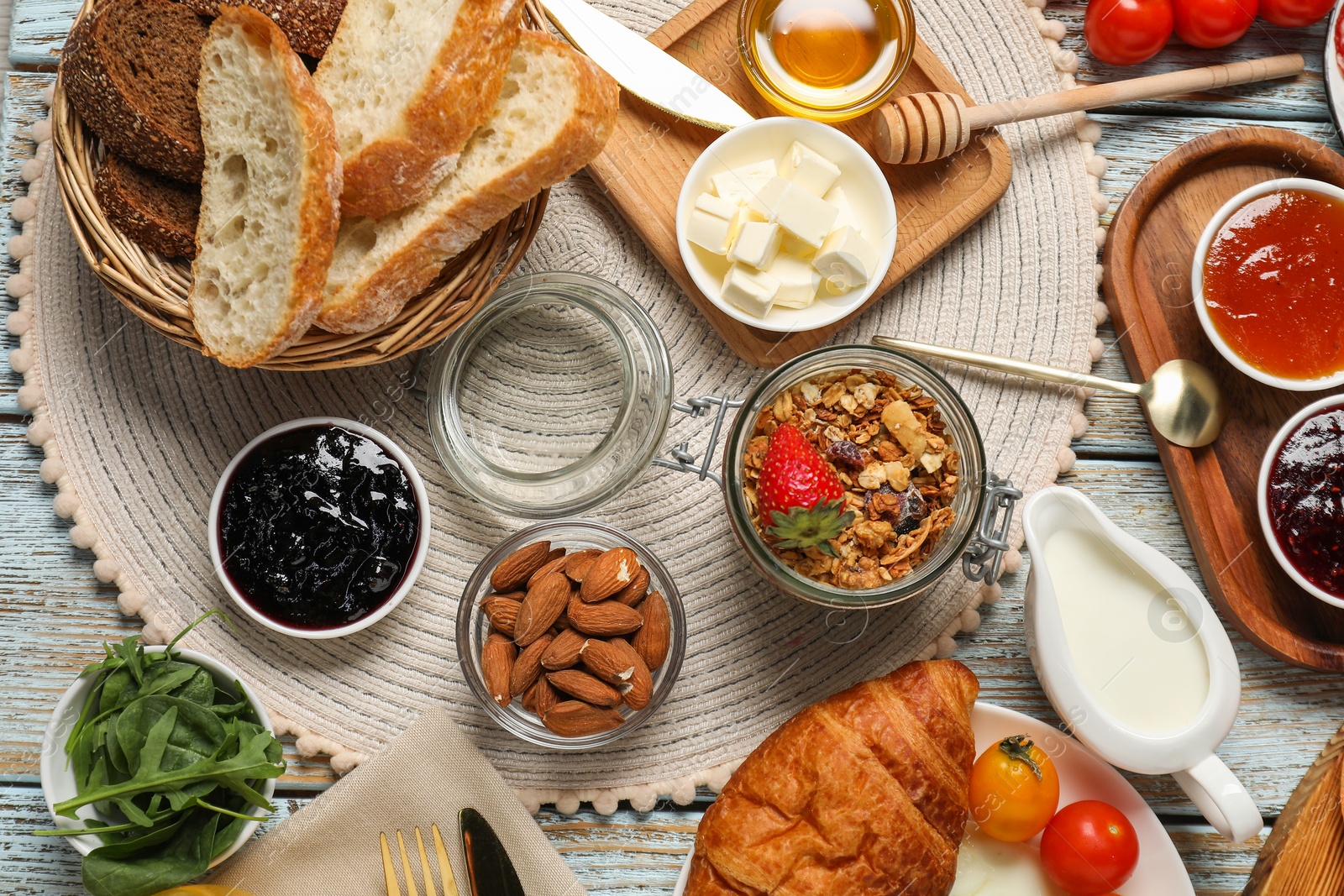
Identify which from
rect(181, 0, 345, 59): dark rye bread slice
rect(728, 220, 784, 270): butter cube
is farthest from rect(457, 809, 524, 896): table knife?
rect(181, 0, 345, 59): dark rye bread slice

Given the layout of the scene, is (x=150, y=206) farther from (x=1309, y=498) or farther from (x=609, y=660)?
(x=1309, y=498)

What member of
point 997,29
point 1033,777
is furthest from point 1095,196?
point 1033,777

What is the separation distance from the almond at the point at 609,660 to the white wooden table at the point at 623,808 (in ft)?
0.97

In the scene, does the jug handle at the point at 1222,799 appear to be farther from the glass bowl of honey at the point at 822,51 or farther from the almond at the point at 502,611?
the glass bowl of honey at the point at 822,51

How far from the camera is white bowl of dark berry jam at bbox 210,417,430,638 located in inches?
53.8

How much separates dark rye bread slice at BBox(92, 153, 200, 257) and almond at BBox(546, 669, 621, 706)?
0.79 meters

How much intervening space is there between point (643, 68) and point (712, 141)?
0.16 metres

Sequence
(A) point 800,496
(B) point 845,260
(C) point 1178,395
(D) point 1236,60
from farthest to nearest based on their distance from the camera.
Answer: (D) point 1236,60, (C) point 1178,395, (B) point 845,260, (A) point 800,496

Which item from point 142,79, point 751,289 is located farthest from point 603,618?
point 142,79

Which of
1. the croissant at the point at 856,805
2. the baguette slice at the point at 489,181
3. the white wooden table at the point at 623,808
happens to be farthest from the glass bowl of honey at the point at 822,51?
the croissant at the point at 856,805

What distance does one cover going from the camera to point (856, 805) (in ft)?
4.20

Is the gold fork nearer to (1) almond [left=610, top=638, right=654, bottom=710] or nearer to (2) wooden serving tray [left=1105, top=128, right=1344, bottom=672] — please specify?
(1) almond [left=610, top=638, right=654, bottom=710]

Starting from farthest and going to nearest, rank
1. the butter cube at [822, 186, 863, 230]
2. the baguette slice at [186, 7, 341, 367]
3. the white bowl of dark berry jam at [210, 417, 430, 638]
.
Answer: the butter cube at [822, 186, 863, 230] < the white bowl of dark berry jam at [210, 417, 430, 638] < the baguette slice at [186, 7, 341, 367]

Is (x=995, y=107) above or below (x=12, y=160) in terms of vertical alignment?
below
